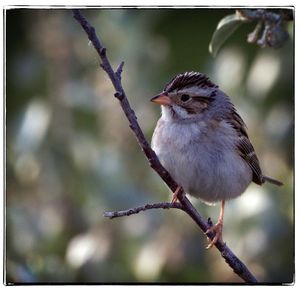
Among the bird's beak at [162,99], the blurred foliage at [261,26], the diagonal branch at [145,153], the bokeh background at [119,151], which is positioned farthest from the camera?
the bokeh background at [119,151]

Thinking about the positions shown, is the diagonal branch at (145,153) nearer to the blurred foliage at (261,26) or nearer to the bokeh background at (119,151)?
the bokeh background at (119,151)

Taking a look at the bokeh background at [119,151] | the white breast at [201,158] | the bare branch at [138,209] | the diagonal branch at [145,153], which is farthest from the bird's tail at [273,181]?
the bare branch at [138,209]

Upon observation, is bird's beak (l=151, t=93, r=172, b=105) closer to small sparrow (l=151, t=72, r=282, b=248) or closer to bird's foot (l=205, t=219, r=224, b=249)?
small sparrow (l=151, t=72, r=282, b=248)

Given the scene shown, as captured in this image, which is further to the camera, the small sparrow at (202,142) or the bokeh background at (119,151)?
the bokeh background at (119,151)

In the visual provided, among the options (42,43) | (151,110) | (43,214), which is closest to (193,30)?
(151,110)

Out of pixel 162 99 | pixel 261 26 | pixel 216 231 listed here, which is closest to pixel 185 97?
pixel 162 99

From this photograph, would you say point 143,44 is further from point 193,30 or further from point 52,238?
point 52,238

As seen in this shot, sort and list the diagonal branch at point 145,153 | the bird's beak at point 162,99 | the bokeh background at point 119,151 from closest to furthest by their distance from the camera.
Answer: the diagonal branch at point 145,153
the bird's beak at point 162,99
the bokeh background at point 119,151
